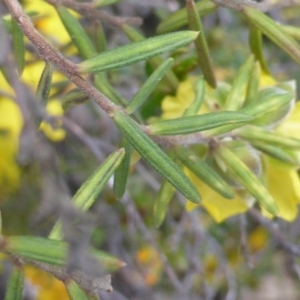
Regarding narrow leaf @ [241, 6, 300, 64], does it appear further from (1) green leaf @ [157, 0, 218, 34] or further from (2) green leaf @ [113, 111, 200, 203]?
(2) green leaf @ [113, 111, 200, 203]

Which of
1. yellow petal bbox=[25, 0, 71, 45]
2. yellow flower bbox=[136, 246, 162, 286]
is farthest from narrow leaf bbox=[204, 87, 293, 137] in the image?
yellow flower bbox=[136, 246, 162, 286]

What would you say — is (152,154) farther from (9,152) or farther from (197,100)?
(9,152)

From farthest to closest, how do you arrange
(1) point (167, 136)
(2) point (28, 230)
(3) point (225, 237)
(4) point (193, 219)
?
(3) point (225, 237) < (4) point (193, 219) < (2) point (28, 230) < (1) point (167, 136)

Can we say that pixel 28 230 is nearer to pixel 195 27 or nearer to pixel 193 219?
pixel 193 219

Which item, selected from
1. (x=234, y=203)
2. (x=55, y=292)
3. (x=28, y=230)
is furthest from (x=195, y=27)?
(x=55, y=292)

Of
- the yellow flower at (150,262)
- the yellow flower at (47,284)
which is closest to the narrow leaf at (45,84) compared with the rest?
the yellow flower at (47,284)

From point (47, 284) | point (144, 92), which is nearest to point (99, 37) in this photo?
point (144, 92)

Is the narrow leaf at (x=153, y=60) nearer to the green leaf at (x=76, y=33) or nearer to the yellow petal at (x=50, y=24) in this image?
the green leaf at (x=76, y=33)
